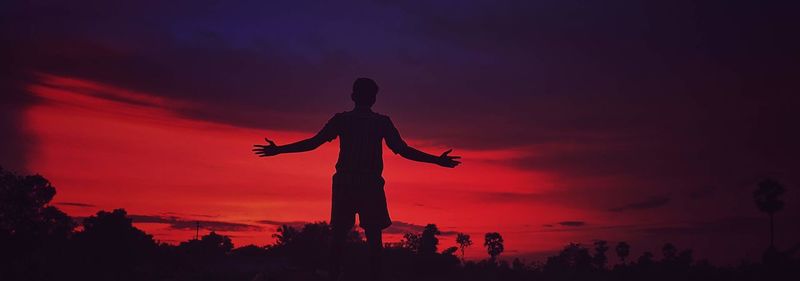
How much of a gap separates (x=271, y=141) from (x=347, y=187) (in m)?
1.69

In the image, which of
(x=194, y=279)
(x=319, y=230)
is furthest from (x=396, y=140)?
(x=319, y=230)

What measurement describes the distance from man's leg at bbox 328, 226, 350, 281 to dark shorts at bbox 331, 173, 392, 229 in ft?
0.34

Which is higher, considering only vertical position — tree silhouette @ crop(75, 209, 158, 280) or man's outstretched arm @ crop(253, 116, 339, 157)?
man's outstretched arm @ crop(253, 116, 339, 157)

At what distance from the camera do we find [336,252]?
13016 millimetres

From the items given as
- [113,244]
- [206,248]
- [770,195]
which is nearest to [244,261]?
[206,248]

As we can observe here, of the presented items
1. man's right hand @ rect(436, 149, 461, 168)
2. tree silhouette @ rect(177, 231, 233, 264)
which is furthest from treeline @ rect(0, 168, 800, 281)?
man's right hand @ rect(436, 149, 461, 168)

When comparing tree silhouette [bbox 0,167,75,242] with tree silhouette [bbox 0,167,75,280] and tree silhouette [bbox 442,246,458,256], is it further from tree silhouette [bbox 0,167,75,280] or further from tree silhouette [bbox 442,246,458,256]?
tree silhouette [bbox 442,246,458,256]

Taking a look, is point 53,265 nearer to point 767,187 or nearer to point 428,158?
point 428,158

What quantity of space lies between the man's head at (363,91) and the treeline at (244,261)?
1206cm

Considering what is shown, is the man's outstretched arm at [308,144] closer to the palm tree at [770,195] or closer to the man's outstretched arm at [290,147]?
the man's outstretched arm at [290,147]

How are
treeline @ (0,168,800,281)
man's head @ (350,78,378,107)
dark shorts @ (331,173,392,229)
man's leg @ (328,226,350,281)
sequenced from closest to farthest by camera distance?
man's leg @ (328,226,350,281)
dark shorts @ (331,173,392,229)
man's head @ (350,78,378,107)
treeline @ (0,168,800,281)

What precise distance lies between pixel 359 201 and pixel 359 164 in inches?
25.7

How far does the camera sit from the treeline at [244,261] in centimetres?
2977

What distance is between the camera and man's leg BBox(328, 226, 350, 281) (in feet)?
42.4
